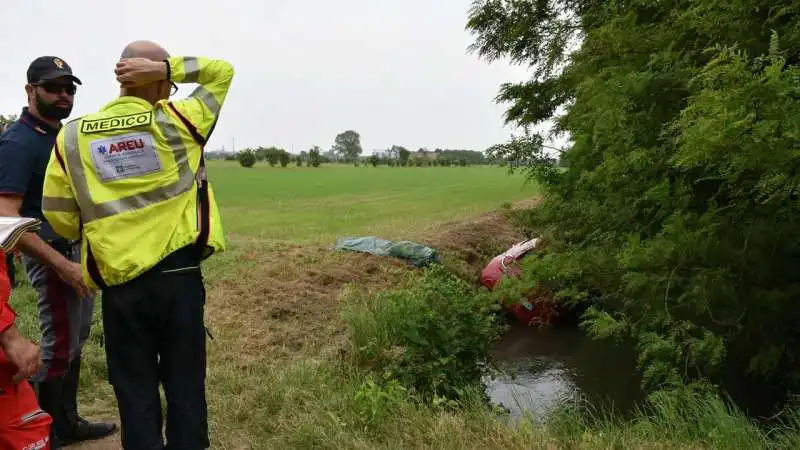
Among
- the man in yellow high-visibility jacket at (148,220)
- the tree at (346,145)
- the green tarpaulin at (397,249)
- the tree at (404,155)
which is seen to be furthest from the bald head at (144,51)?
the tree at (346,145)

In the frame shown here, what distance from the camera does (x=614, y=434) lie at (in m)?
3.54

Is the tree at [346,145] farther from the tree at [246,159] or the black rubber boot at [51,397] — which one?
the black rubber boot at [51,397]

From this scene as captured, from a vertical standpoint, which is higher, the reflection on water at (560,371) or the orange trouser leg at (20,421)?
the orange trouser leg at (20,421)

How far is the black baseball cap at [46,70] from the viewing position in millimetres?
3408

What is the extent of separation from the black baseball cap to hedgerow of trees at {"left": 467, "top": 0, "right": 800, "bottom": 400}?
362 cm

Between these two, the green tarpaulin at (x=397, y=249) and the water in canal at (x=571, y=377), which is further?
the green tarpaulin at (x=397, y=249)

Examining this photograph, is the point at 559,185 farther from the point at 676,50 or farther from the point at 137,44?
the point at 137,44

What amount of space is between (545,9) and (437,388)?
9.32 m

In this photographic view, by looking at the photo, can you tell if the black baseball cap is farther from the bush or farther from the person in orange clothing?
the bush

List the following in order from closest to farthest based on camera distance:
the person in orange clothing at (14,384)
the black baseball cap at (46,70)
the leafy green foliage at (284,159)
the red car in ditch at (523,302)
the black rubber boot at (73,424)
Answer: the person in orange clothing at (14,384)
the black baseball cap at (46,70)
the black rubber boot at (73,424)
the red car in ditch at (523,302)
the leafy green foliage at (284,159)

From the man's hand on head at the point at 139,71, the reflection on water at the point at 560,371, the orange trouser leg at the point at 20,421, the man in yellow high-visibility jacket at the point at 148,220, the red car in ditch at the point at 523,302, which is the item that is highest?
the man's hand on head at the point at 139,71

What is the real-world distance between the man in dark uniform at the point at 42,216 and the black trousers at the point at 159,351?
87 cm

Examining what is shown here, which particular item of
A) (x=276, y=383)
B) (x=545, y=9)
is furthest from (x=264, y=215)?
(x=276, y=383)

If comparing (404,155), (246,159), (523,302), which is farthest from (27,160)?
(404,155)
